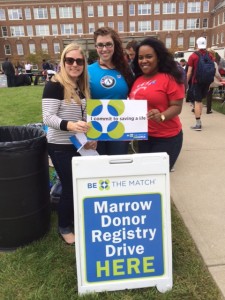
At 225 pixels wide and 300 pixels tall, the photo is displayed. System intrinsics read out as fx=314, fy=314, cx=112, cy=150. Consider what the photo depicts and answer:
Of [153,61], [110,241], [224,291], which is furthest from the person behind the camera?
[153,61]

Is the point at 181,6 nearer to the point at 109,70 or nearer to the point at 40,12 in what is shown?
the point at 40,12

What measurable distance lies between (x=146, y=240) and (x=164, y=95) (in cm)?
123

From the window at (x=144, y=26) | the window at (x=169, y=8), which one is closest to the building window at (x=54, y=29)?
the window at (x=144, y=26)

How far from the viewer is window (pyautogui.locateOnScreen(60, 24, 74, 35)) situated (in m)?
66.4

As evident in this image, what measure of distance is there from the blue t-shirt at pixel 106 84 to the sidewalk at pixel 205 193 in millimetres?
1621

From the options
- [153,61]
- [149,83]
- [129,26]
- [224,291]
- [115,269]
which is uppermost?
[129,26]

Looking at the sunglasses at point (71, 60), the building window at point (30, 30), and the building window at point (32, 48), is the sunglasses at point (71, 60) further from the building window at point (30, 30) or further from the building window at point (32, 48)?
the building window at point (32, 48)

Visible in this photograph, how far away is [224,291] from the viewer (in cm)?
243

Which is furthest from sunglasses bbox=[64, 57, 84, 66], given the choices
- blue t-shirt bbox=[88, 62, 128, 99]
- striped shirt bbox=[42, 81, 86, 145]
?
blue t-shirt bbox=[88, 62, 128, 99]

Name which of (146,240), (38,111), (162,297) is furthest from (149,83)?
(38,111)

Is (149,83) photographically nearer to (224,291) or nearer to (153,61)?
(153,61)

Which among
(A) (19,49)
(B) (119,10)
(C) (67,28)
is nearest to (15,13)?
(A) (19,49)

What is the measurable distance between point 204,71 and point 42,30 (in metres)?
66.9

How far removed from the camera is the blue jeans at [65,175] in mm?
2742
